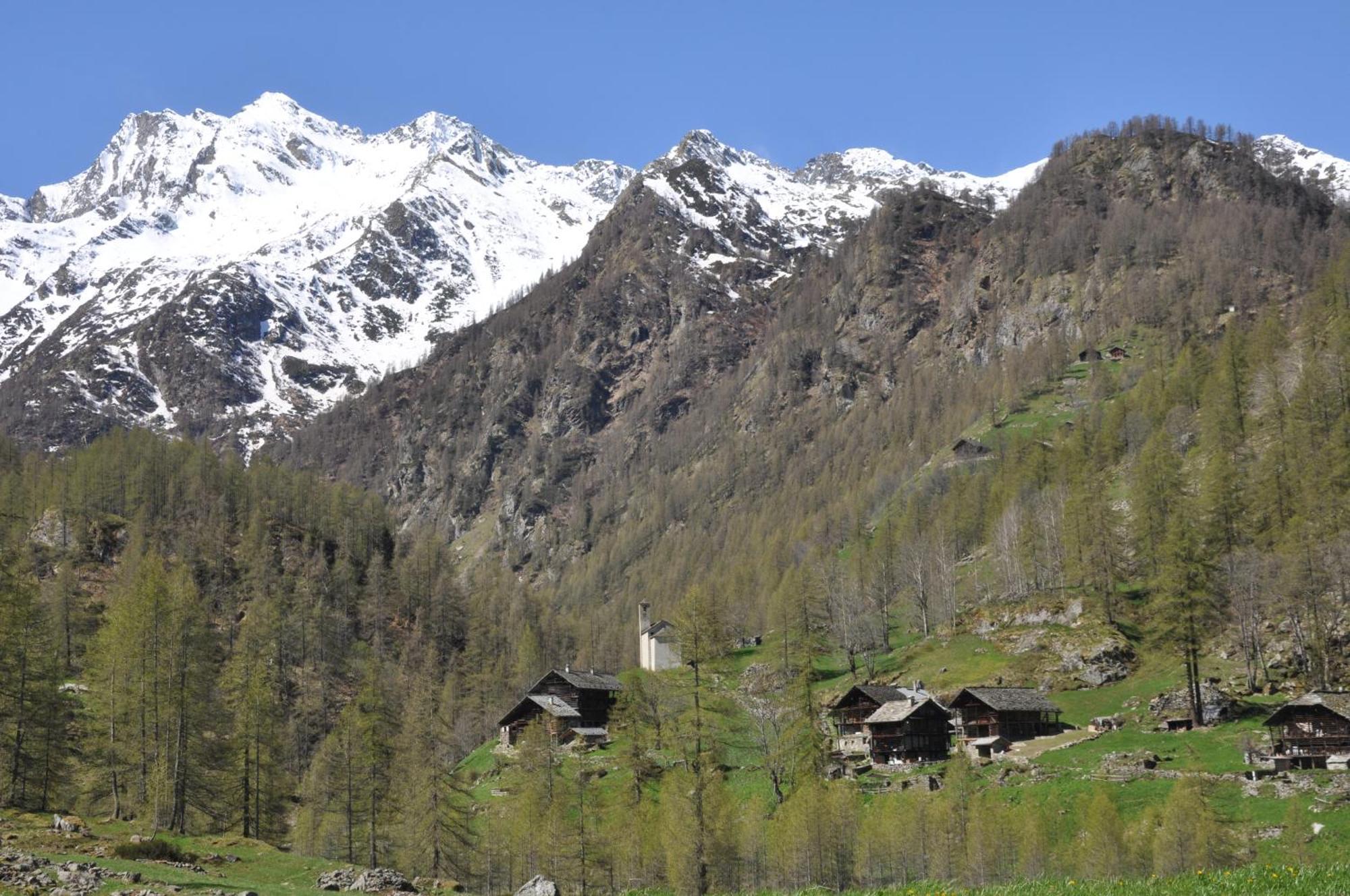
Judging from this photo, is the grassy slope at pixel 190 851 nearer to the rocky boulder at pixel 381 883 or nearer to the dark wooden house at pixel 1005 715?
the rocky boulder at pixel 381 883

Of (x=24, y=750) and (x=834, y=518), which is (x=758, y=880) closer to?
(x=24, y=750)


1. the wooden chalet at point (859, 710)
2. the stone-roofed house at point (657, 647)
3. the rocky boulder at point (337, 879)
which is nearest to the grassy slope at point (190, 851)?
the rocky boulder at point (337, 879)

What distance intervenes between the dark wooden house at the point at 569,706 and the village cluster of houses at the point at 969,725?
0.43 meters

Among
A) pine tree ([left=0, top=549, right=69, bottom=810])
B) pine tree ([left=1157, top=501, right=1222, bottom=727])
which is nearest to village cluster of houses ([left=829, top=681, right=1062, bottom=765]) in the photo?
pine tree ([left=1157, top=501, right=1222, bottom=727])

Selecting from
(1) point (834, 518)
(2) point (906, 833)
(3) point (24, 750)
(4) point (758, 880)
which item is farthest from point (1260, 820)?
(1) point (834, 518)

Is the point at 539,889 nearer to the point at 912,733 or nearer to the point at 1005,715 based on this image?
the point at 912,733

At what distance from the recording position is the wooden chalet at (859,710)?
96625 mm

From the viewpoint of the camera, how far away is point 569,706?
117312mm

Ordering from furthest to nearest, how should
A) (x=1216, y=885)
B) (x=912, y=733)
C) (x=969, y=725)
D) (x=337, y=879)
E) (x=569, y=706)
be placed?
(x=569, y=706) < (x=912, y=733) < (x=969, y=725) < (x=337, y=879) < (x=1216, y=885)

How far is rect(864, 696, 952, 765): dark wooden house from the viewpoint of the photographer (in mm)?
90938

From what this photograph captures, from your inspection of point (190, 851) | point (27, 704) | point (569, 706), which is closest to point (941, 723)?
point (569, 706)

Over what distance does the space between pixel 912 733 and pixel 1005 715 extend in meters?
7.78

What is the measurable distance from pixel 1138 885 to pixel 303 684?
122 meters

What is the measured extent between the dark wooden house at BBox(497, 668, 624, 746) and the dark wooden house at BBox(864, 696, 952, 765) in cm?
3054
